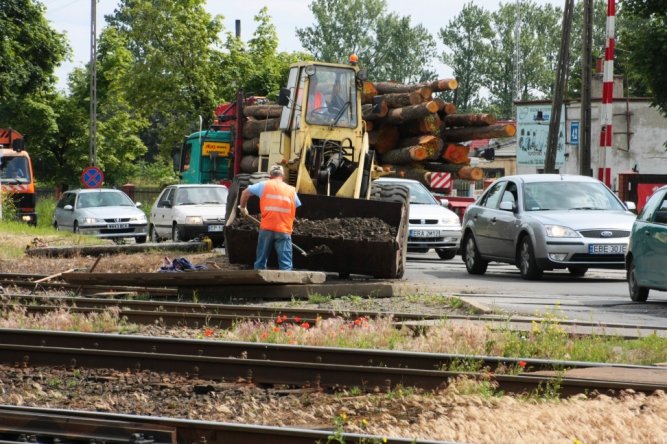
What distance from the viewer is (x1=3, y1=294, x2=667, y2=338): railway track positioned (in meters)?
12.1

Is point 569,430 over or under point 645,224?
under

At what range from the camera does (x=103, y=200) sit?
118ft

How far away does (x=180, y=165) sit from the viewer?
3544 cm

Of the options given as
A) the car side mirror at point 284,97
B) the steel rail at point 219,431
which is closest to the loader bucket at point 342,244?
the car side mirror at point 284,97

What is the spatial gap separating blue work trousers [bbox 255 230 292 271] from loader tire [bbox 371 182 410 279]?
6.04 ft

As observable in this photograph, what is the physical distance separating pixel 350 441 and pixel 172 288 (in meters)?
9.64

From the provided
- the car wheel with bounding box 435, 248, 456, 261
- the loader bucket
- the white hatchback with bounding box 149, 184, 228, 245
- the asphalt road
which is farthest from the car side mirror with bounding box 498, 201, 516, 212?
the white hatchback with bounding box 149, 184, 228, 245

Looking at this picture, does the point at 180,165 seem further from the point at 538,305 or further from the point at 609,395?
the point at 609,395

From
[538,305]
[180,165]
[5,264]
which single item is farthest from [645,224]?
[180,165]

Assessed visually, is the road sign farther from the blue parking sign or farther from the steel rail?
the steel rail

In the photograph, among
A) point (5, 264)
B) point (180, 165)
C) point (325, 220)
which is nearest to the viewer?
point (325, 220)

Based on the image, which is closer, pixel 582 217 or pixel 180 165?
pixel 582 217

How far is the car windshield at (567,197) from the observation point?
19859 millimetres

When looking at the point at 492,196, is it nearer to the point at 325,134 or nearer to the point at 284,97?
the point at 325,134
